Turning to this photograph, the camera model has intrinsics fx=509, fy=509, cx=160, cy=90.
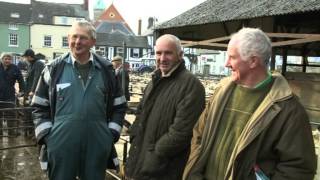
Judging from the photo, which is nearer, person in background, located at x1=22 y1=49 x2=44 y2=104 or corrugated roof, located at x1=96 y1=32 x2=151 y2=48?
person in background, located at x1=22 y1=49 x2=44 y2=104

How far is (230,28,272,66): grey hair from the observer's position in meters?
2.91

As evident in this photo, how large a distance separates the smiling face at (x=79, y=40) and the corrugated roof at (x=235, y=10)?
4267 mm

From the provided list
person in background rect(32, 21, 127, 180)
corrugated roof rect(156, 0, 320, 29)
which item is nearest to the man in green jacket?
person in background rect(32, 21, 127, 180)

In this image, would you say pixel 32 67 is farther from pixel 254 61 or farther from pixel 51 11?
pixel 51 11

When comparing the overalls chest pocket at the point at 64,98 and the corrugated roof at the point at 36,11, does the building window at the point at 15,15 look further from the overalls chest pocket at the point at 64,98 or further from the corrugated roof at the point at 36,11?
the overalls chest pocket at the point at 64,98

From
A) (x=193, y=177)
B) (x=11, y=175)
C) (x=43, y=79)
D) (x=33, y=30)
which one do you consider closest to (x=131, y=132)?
(x=43, y=79)

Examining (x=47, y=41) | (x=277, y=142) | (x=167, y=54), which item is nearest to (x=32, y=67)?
(x=167, y=54)

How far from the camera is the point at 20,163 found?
28.5 ft

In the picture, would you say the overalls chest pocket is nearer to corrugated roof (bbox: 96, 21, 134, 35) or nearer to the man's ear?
the man's ear

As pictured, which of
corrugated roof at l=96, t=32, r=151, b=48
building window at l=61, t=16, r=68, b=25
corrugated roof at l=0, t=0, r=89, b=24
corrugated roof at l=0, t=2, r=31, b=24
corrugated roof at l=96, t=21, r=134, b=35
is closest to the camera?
corrugated roof at l=0, t=2, r=31, b=24

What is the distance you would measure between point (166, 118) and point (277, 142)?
133cm

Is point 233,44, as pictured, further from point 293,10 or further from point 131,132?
point 293,10

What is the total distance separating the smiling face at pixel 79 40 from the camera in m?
4.05

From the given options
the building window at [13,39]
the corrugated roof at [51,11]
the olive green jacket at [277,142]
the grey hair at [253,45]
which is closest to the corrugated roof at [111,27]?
the corrugated roof at [51,11]
